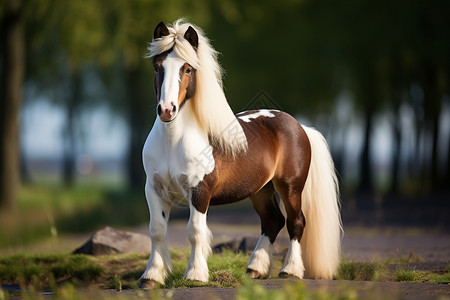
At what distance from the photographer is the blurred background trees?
18.1 metres

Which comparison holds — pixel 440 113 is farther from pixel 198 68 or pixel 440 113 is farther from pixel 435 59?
pixel 198 68

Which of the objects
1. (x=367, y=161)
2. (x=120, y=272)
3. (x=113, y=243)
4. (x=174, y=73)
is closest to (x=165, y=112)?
(x=174, y=73)

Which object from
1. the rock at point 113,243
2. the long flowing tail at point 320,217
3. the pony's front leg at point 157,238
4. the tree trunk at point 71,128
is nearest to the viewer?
the pony's front leg at point 157,238

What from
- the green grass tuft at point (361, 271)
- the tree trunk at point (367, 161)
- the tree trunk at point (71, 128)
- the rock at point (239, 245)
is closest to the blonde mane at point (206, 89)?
the green grass tuft at point (361, 271)

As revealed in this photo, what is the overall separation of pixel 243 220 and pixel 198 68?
Result: 1071 centimetres

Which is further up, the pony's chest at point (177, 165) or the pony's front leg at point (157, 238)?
the pony's chest at point (177, 165)

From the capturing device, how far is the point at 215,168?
650cm

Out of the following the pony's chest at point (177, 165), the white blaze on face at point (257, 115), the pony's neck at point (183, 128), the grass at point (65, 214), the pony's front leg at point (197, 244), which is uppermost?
the white blaze on face at point (257, 115)

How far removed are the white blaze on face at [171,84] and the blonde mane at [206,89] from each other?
0.11 m

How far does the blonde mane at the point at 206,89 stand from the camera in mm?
6301

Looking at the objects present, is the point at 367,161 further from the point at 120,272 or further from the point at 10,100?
the point at 120,272

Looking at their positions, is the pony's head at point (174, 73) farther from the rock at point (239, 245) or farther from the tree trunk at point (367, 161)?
the tree trunk at point (367, 161)

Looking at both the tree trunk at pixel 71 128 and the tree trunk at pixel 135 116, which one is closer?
the tree trunk at pixel 135 116

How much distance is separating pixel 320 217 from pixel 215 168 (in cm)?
159
